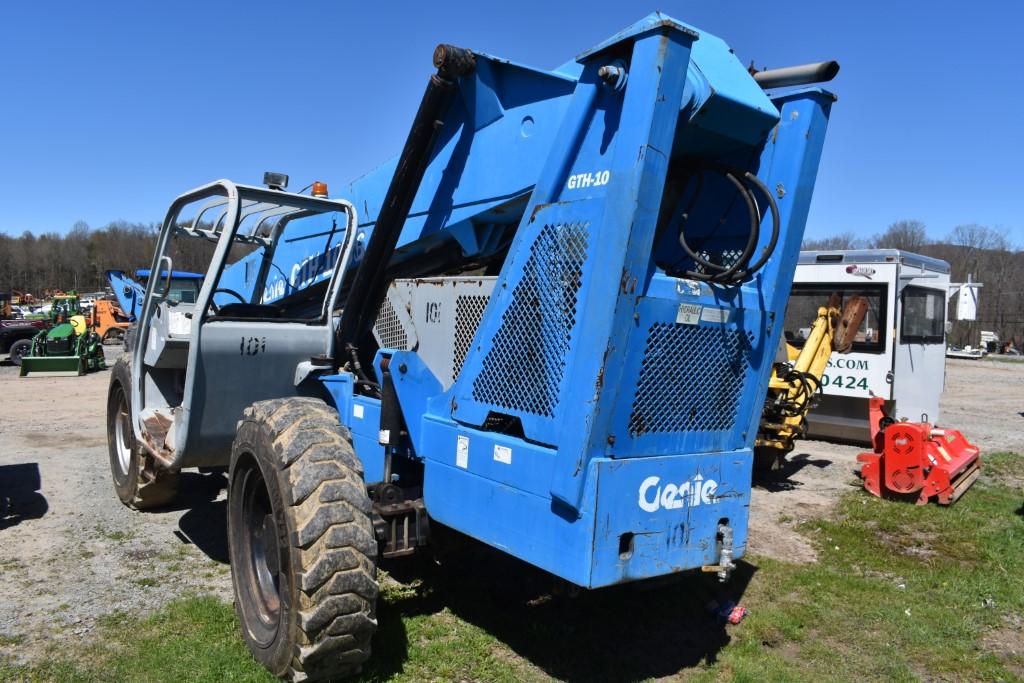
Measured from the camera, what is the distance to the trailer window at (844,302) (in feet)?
33.7

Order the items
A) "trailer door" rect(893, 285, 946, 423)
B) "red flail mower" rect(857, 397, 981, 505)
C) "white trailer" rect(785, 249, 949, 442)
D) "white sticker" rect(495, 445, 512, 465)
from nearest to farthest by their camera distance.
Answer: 1. "white sticker" rect(495, 445, 512, 465)
2. "red flail mower" rect(857, 397, 981, 505)
3. "white trailer" rect(785, 249, 949, 442)
4. "trailer door" rect(893, 285, 946, 423)

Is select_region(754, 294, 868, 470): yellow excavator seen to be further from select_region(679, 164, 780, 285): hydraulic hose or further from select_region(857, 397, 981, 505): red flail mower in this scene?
select_region(679, 164, 780, 285): hydraulic hose

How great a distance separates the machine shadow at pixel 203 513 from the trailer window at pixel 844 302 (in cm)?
746

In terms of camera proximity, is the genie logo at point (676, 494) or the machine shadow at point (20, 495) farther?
the machine shadow at point (20, 495)

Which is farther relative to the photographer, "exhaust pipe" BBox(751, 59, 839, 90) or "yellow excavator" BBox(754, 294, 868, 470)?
"yellow excavator" BBox(754, 294, 868, 470)

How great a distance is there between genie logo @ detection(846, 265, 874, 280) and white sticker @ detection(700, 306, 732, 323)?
26.9ft

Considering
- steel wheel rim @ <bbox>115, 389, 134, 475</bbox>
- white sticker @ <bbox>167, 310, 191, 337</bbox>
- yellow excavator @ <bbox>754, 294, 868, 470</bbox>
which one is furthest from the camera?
yellow excavator @ <bbox>754, 294, 868, 470</bbox>

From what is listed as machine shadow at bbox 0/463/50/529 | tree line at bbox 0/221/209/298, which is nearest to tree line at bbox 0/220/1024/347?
tree line at bbox 0/221/209/298

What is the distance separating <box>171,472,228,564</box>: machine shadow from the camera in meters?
5.52

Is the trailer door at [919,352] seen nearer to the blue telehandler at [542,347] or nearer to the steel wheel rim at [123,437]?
the blue telehandler at [542,347]

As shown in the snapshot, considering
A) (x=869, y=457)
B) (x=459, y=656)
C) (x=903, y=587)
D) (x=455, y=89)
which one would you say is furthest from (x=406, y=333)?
(x=869, y=457)

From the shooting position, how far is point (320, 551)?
3119mm

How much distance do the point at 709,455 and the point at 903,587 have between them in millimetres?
2912

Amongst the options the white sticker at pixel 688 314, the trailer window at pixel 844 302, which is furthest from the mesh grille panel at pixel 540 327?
the trailer window at pixel 844 302
